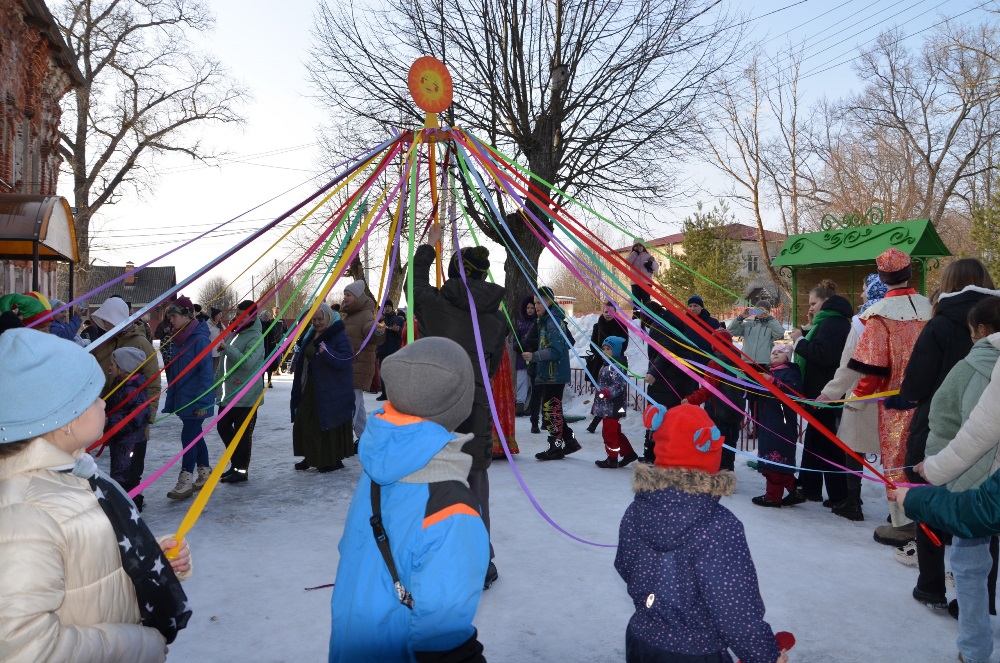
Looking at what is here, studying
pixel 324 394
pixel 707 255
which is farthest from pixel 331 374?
pixel 707 255

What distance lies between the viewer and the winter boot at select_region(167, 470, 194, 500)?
5793 millimetres

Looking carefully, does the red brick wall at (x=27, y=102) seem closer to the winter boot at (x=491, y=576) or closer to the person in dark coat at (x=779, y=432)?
the winter boot at (x=491, y=576)

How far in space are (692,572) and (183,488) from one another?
197 inches

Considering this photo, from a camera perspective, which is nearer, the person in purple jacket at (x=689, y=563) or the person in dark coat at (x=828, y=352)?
the person in purple jacket at (x=689, y=563)

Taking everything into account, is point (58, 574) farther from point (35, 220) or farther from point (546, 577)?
point (35, 220)

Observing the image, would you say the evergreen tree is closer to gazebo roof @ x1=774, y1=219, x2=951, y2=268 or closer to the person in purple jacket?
gazebo roof @ x1=774, y1=219, x2=951, y2=268

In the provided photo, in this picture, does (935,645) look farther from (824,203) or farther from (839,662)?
(824,203)

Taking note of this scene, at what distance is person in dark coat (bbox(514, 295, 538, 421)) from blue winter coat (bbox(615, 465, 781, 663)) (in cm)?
512

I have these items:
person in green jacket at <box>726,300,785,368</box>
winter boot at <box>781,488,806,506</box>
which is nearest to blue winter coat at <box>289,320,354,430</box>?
winter boot at <box>781,488,806,506</box>

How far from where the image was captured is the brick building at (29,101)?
16.4 meters

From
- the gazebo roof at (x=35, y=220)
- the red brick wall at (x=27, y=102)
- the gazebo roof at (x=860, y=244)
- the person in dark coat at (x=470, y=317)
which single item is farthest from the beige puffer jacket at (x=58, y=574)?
the red brick wall at (x=27, y=102)

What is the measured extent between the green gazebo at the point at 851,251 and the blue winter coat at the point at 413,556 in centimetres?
1145

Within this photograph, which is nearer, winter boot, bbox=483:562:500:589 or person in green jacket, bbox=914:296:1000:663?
person in green jacket, bbox=914:296:1000:663

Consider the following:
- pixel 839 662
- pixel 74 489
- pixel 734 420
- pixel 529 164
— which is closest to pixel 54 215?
pixel 529 164
